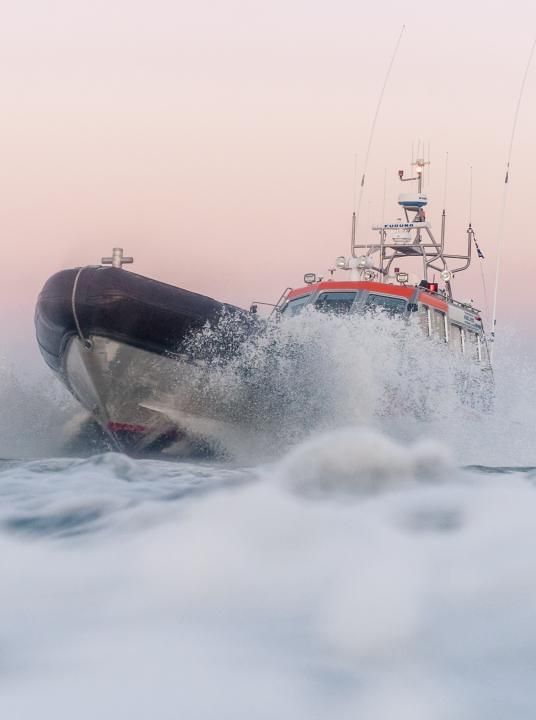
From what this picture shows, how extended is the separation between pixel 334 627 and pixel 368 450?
284 cm

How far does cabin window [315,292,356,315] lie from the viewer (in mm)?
9641

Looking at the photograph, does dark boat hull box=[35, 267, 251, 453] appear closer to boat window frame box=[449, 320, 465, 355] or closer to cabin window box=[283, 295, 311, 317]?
cabin window box=[283, 295, 311, 317]

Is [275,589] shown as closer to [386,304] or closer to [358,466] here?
Result: [358,466]

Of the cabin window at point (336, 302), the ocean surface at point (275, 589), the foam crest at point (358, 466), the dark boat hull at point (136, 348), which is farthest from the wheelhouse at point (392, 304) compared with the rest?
the ocean surface at point (275, 589)

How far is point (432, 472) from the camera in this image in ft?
17.6

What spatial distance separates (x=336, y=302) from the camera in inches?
385

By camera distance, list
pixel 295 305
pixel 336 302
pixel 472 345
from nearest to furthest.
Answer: pixel 336 302
pixel 295 305
pixel 472 345

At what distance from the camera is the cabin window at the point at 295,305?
10.1 m

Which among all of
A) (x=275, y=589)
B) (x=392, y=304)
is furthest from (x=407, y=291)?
(x=275, y=589)

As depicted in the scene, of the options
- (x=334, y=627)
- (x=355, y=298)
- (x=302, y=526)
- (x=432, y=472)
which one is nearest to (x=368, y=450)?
(x=432, y=472)

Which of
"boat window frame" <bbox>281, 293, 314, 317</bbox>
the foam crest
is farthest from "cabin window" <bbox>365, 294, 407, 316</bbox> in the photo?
the foam crest

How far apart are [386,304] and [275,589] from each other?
6511 mm

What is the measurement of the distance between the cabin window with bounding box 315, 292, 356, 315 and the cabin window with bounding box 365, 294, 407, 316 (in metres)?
0.21

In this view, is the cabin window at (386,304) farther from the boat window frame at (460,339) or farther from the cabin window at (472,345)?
the cabin window at (472,345)
